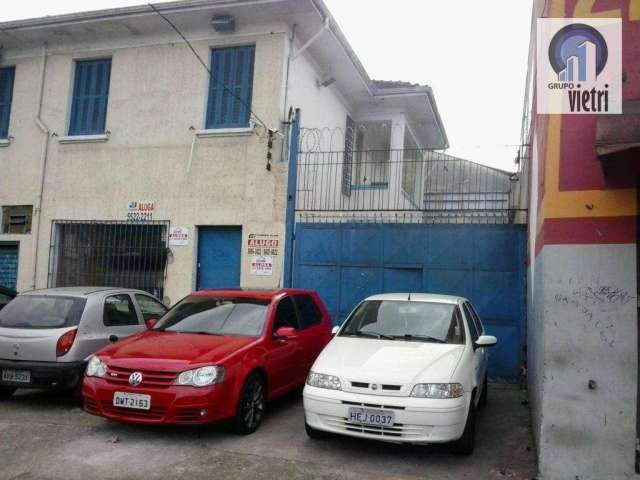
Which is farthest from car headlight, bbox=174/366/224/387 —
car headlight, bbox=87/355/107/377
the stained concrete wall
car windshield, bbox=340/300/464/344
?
the stained concrete wall

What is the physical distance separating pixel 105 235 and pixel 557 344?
9152mm

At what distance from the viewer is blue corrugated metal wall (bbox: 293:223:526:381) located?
30.8 feet

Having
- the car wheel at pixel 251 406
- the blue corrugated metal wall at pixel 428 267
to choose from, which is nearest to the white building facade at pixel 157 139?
the blue corrugated metal wall at pixel 428 267

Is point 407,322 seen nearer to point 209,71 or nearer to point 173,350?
point 173,350

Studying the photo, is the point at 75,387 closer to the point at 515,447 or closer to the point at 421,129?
the point at 515,447

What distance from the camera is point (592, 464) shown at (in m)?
4.76

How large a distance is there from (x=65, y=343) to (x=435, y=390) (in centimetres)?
428

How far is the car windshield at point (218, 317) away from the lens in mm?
6618

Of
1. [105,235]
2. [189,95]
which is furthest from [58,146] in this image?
[189,95]

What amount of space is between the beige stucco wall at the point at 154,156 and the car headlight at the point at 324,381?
4.91 meters

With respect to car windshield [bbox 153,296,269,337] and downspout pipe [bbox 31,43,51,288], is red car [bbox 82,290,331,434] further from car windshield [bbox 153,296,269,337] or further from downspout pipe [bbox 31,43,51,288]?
downspout pipe [bbox 31,43,51,288]

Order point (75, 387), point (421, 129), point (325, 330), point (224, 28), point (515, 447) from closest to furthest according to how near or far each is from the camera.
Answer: point (515, 447), point (75, 387), point (325, 330), point (224, 28), point (421, 129)

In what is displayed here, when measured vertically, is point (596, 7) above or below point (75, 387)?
above

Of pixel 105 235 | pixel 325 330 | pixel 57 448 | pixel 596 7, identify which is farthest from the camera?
pixel 105 235
